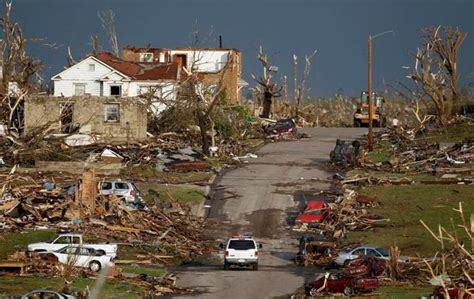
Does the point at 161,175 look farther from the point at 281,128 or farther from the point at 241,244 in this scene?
the point at 281,128

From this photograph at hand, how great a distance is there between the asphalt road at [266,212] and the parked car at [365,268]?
185cm

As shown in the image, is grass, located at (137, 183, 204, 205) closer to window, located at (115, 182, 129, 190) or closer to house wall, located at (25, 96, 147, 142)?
window, located at (115, 182, 129, 190)

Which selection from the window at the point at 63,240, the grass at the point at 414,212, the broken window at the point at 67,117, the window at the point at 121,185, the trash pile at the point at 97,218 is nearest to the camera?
the window at the point at 63,240

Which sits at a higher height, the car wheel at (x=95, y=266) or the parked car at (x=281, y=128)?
the parked car at (x=281, y=128)

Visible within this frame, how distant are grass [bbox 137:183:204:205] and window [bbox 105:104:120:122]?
49.3 feet

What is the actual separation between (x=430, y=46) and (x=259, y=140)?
21057 millimetres

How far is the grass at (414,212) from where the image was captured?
168 feet

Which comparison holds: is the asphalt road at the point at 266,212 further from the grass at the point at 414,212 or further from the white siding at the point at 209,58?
the white siding at the point at 209,58

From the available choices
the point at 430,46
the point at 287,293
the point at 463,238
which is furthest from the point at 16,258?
the point at 430,46

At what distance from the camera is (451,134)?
8538cm

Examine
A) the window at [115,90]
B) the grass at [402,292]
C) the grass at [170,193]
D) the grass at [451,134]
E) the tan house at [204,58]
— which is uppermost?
the tan house at [204,58]

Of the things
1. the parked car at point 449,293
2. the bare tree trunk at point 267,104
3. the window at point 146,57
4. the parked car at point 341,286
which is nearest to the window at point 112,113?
the window at point 146,57

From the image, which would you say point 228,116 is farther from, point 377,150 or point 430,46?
point 430,46

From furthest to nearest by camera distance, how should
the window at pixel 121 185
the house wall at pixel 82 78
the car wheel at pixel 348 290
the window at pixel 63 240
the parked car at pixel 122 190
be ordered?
the house wall at pixel 82 78
the window at pixel 121 185
the parked car at pixel 122 190
the window at pixel 63 240
the car wheel at pixel 348 290
